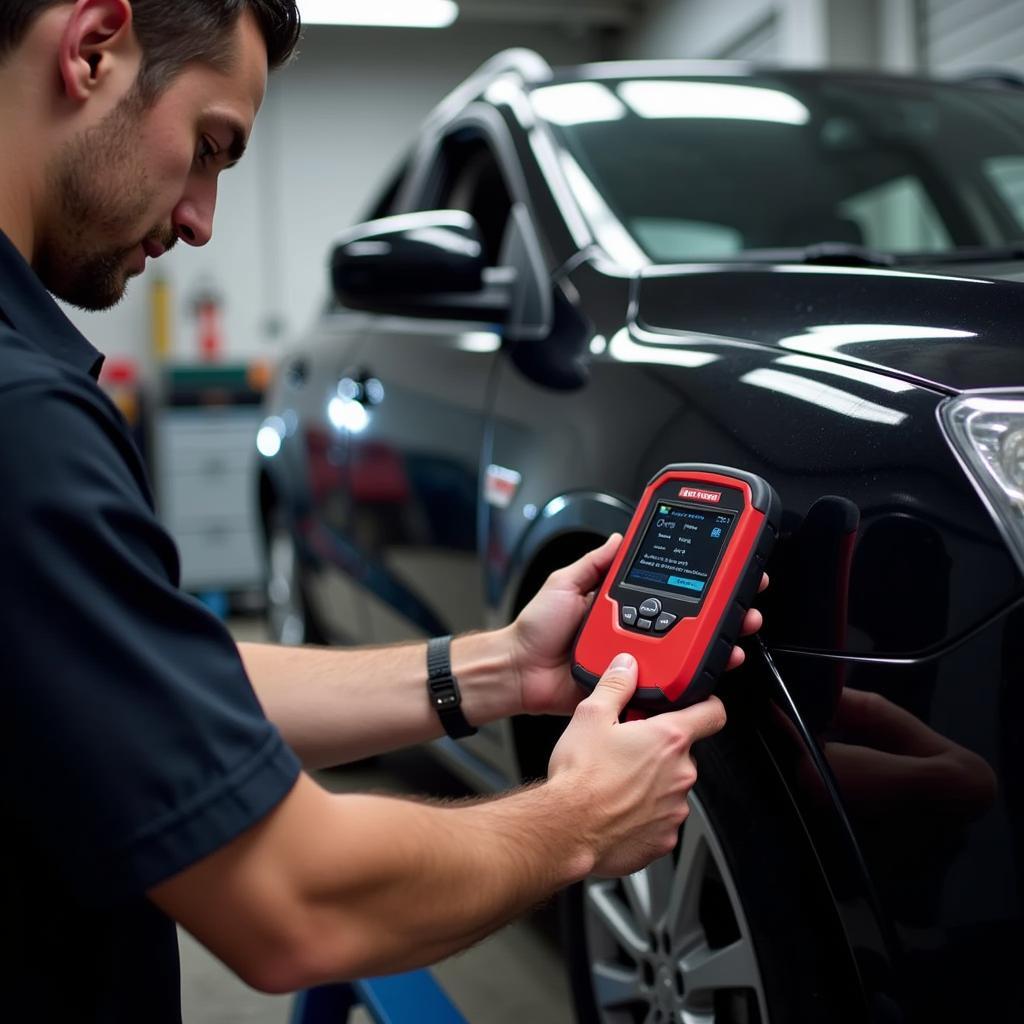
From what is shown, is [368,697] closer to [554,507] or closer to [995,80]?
[554,507]

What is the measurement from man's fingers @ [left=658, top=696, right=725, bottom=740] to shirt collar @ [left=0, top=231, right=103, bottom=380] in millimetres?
485

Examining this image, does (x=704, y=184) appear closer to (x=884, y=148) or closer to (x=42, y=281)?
(x=884, y=148)

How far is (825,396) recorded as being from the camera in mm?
1008

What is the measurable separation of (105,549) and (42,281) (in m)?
0.30

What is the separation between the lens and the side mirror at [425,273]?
172 cm

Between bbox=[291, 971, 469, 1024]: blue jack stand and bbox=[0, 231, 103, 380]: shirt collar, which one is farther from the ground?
bbox=[0, 231, 103, 380]: shirt collar

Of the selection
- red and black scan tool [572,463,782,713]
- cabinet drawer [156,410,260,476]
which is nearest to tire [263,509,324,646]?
red and black scan tool [572,463,782,713]

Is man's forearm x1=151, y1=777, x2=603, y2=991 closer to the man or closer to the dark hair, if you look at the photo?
the man

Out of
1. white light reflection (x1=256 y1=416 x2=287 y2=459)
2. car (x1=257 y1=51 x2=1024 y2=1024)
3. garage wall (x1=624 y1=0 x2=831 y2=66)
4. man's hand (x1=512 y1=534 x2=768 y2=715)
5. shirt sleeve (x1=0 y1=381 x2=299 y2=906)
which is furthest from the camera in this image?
garage wall (x1=624 y1=0 x2=831 y2=66)

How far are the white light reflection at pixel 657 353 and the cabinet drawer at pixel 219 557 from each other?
4.55 meters

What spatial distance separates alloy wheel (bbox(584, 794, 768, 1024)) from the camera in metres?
1.08

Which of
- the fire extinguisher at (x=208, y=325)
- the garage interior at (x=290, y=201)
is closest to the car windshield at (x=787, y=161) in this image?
the garage interior at (x=290, y=201)

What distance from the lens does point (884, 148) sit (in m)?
1.94

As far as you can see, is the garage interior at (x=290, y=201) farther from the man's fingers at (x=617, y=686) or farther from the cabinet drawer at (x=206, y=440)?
the man's fingers at (x=617, y=686)
